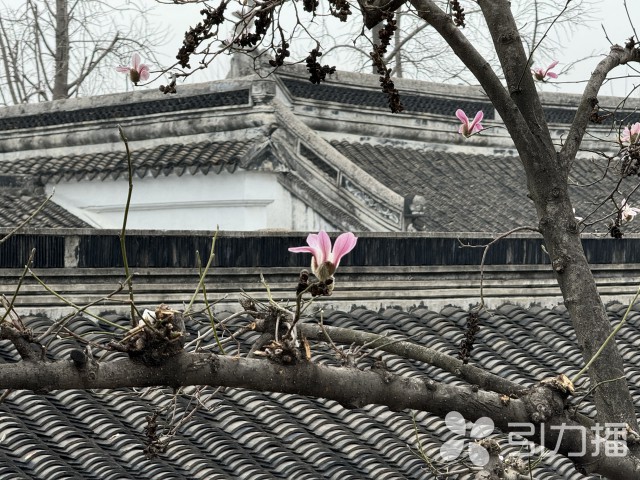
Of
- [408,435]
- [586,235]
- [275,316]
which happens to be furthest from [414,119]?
[275,316]

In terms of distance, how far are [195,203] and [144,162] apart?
0.73 meters

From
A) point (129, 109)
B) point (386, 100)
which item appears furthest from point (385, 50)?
point (386, 100)

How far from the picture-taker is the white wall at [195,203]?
40.4 ft

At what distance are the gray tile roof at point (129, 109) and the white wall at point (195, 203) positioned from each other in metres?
0.80

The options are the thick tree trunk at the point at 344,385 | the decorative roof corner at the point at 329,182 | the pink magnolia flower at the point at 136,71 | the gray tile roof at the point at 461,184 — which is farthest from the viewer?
the gray tile roof at the point at 461,184

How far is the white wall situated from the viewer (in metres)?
12.3

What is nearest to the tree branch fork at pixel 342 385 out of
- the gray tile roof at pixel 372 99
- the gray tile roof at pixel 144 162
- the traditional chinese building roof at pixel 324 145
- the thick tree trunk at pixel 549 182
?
the thick tree trunk at pixel 549 182

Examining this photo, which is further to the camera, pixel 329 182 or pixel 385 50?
pixel 329 182

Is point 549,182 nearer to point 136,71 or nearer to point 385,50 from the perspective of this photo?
point 385,50

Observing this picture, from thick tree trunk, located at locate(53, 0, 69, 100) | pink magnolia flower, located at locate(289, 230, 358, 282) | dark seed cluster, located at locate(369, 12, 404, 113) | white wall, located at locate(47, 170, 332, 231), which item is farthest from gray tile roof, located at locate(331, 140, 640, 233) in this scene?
pink magnolia flower, located at locate(289, 230, 358, 282)

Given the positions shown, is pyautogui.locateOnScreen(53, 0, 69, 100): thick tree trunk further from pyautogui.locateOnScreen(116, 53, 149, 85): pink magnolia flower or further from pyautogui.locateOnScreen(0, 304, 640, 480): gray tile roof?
pyautogui.locateOnScreen(116, 53, 149, 85): pink magnolia flower

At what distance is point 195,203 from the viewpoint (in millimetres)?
12969

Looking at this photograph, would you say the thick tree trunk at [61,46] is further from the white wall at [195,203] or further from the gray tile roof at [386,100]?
the gray tile roof at [386,100]

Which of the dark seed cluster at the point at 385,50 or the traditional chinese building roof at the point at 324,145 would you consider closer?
the dark seed cluster at the point at 385,50
